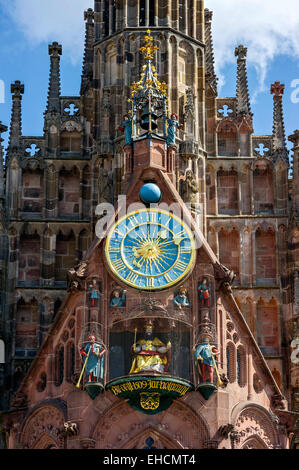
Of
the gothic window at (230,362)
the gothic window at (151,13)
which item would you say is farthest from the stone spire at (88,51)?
the gothic window at (230,362)

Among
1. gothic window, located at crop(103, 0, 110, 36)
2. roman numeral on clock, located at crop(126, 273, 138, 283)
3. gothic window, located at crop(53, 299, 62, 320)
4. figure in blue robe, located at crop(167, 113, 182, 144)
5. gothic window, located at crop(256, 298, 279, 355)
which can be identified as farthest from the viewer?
gothic window, located at crop(103, 0, 110, 36)

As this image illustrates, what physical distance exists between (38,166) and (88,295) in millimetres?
6414

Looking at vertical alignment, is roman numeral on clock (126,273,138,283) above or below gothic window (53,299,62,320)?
below

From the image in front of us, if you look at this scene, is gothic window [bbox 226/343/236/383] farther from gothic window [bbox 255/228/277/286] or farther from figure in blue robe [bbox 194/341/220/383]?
gothic window [bbox 255/228/277/286]

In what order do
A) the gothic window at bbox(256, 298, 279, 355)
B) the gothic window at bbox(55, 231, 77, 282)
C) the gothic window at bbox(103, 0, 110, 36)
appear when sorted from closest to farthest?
the gothic window at bbox(256, 298, 279, 355), the gothic window at bbox(55, 231, 77, 282), the gothic window at bbox(103, 0, 110, 36)

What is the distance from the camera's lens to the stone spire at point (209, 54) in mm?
47156

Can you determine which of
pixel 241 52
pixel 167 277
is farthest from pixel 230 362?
pixel 241 52

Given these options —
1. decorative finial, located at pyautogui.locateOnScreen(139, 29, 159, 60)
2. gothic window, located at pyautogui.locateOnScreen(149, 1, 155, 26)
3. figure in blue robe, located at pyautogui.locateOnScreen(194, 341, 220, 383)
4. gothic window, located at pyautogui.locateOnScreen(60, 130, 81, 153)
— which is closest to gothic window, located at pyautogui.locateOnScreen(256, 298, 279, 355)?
figure in blue robe, located at pyautogui.locateOnScreen(194, 341, 220, 383)

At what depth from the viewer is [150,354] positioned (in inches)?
1594

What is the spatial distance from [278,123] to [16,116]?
698 cm

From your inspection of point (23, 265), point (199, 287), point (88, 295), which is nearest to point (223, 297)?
point (199, 287)

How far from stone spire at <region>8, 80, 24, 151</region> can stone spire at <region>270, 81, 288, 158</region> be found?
22.2 feet

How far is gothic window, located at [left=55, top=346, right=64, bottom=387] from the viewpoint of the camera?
4112 centimetres

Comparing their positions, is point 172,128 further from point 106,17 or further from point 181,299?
point 106,17
